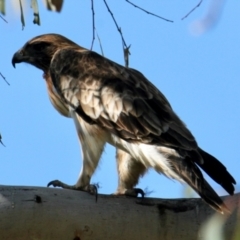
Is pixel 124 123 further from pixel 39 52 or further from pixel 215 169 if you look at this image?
pixel 39 52

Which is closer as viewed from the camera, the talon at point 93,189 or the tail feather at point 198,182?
the tail feather at point 198,182

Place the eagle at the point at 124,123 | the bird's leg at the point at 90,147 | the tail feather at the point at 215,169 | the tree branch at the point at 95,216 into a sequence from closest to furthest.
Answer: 1. the tree branch at the point at 95,216
2. the tail feather at the point at 215,169
3. the eagle at the point at 124,123
4. the bird's leg at the point at 90,147

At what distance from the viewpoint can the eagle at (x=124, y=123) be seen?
367 cm

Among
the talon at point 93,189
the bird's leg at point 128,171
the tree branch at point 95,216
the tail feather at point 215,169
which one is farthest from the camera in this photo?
the bird's leg at point 128,171

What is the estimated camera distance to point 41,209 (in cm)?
303

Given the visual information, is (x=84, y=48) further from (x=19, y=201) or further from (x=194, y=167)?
(x=19, y=201)

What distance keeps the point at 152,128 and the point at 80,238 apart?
41.6 inches

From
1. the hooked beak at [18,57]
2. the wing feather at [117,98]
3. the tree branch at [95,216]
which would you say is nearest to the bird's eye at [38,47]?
the hooked beak at [18,57]

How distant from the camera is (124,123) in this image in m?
4.14

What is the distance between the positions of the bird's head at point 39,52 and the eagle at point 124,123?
11 cm

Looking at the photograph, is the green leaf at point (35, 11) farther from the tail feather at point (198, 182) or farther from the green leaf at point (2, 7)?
the tail feather at point (198, 182)

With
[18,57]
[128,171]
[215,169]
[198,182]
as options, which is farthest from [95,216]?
[18,57]

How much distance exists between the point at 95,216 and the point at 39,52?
226 cm

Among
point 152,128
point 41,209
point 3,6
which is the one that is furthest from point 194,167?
point 3,6
